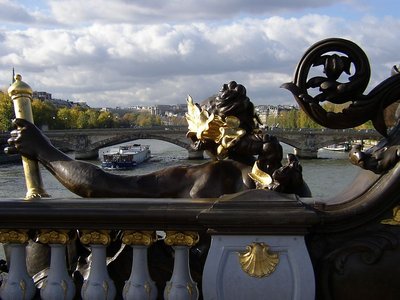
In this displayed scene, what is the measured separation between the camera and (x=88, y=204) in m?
1.94

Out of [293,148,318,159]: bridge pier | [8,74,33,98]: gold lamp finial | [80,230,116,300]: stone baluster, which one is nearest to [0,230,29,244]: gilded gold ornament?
[80,230,116,300]: stone baluster

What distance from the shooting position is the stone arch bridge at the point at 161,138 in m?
49.3

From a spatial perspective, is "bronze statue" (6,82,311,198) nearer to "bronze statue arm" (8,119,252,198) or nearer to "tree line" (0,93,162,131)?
"bronze statue arm" (8,119,252,198)

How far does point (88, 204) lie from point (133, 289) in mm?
299

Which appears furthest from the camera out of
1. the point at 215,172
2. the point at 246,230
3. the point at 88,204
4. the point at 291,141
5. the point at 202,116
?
the point at 291,141

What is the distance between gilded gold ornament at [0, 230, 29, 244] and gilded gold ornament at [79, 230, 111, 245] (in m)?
0.19

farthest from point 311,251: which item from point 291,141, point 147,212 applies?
point 291,141

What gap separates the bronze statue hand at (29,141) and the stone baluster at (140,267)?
753mm

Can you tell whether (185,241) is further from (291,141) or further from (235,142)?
(291,141)

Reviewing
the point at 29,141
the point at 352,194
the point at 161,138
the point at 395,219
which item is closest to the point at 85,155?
the point at 161,138

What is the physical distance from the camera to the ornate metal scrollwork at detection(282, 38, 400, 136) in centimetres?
195

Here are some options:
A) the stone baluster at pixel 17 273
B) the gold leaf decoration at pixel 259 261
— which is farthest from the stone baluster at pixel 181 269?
the stone baluster at pixel 17 273

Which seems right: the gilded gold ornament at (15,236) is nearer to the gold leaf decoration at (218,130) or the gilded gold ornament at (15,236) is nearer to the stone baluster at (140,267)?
the stone baluster at (140,267)

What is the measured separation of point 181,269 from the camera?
1.92m
